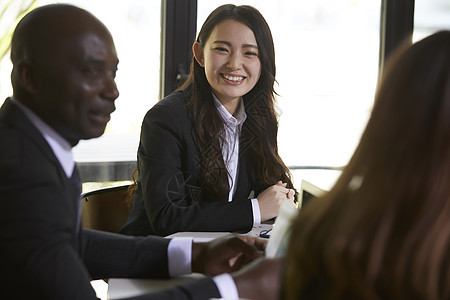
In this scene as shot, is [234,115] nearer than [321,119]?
Yes

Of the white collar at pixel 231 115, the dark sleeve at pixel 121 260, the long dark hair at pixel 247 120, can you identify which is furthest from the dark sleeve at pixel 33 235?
the white collar at pixel 231 115

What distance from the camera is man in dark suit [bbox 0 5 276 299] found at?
0.97m

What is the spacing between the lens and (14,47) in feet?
3.64

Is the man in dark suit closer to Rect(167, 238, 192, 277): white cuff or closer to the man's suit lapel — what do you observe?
the man's suit lapel

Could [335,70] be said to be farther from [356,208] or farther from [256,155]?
[356,208]

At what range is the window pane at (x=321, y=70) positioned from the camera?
12.0ft

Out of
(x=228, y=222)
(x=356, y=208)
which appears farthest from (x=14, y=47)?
(x=228, y=222)

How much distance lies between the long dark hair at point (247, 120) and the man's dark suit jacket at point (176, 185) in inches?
1.2

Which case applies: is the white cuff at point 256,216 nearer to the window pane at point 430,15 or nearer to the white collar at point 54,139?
the white collar at point 54,139

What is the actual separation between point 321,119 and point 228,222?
2.06m

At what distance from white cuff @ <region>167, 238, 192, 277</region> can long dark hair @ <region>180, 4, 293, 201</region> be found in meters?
0.68

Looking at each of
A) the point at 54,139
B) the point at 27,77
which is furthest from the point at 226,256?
the point at 27,77

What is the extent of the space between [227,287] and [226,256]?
0.34 metres

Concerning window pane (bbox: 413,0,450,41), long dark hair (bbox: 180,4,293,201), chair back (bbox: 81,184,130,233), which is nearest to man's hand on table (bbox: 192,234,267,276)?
long dark hair (bbox: 180,4,293,201)
